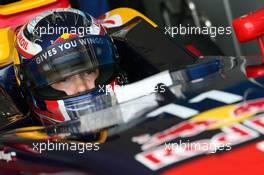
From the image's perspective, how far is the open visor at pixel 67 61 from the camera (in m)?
1.77

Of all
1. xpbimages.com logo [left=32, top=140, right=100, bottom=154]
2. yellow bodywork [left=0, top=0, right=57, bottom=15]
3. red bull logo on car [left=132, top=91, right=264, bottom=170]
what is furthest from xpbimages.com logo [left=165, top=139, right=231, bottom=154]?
yellow bodywork [left=0, top=0, right=57, bottom=15]

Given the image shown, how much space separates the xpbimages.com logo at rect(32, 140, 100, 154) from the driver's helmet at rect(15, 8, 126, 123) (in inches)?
12.2

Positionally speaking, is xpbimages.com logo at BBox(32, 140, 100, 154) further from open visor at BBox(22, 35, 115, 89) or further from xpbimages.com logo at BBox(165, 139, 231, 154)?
open visor at BBox(22, 35, 115, 89)

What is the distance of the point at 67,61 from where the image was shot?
5.83 ft

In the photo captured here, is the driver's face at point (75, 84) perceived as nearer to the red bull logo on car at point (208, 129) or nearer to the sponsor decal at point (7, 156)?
the sponsor decal at point (7, 156)

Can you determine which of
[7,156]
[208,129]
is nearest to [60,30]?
[7,156]

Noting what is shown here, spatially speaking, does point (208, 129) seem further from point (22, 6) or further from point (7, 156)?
point (22, 6)

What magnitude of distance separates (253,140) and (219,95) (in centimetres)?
23

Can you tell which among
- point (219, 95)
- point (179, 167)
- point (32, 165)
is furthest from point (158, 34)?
point (179, 167)

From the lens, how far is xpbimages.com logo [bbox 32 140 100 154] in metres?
1.32

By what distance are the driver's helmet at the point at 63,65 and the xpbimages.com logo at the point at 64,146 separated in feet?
1.02

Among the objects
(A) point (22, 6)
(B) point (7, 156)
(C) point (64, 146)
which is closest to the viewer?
(C) point (64, 146)

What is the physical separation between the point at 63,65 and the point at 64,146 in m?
0.47

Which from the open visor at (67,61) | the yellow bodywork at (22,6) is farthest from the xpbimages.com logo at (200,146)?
the yellow bodywork at (22,6)
